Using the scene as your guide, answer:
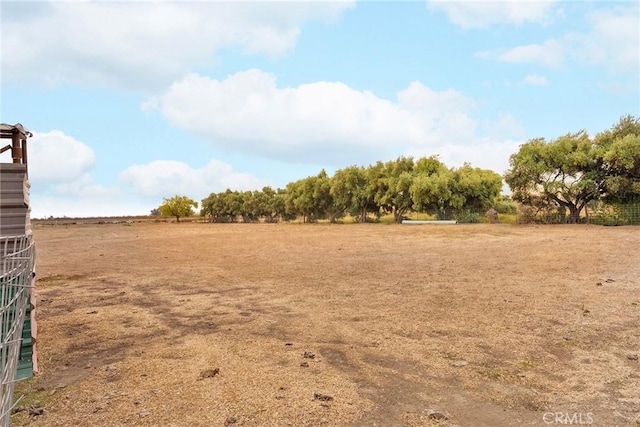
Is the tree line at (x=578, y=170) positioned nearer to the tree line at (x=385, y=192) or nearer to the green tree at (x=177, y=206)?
the tree line at (x=385, y=192)

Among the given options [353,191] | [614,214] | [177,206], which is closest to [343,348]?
[614,214]

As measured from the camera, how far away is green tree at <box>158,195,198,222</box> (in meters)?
91.2

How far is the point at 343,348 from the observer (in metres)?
6.96

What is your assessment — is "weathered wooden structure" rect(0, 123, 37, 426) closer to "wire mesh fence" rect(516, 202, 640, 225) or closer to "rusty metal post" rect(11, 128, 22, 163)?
"rusty metal post" rect(11, 128, 22, 163)

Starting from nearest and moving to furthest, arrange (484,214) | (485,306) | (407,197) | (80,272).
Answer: (485,306)
(80,272)
(484,214)
(407,197)

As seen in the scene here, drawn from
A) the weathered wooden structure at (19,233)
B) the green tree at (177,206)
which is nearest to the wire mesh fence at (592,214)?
the weathered wooden structure at (19,233)

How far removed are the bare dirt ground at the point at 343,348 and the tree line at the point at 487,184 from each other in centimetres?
2440

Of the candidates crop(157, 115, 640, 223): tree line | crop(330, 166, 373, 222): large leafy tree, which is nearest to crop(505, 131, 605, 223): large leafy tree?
crop(157, 115, 640, 223): tree line

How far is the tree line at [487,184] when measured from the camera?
3506cm

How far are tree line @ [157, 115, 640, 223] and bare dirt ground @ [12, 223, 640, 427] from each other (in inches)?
961

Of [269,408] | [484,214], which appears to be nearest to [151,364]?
[269,408]

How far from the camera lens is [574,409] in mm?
4922

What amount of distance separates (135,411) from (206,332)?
Result: 122 inches

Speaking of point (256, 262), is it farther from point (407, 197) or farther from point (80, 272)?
point (407, 197)
